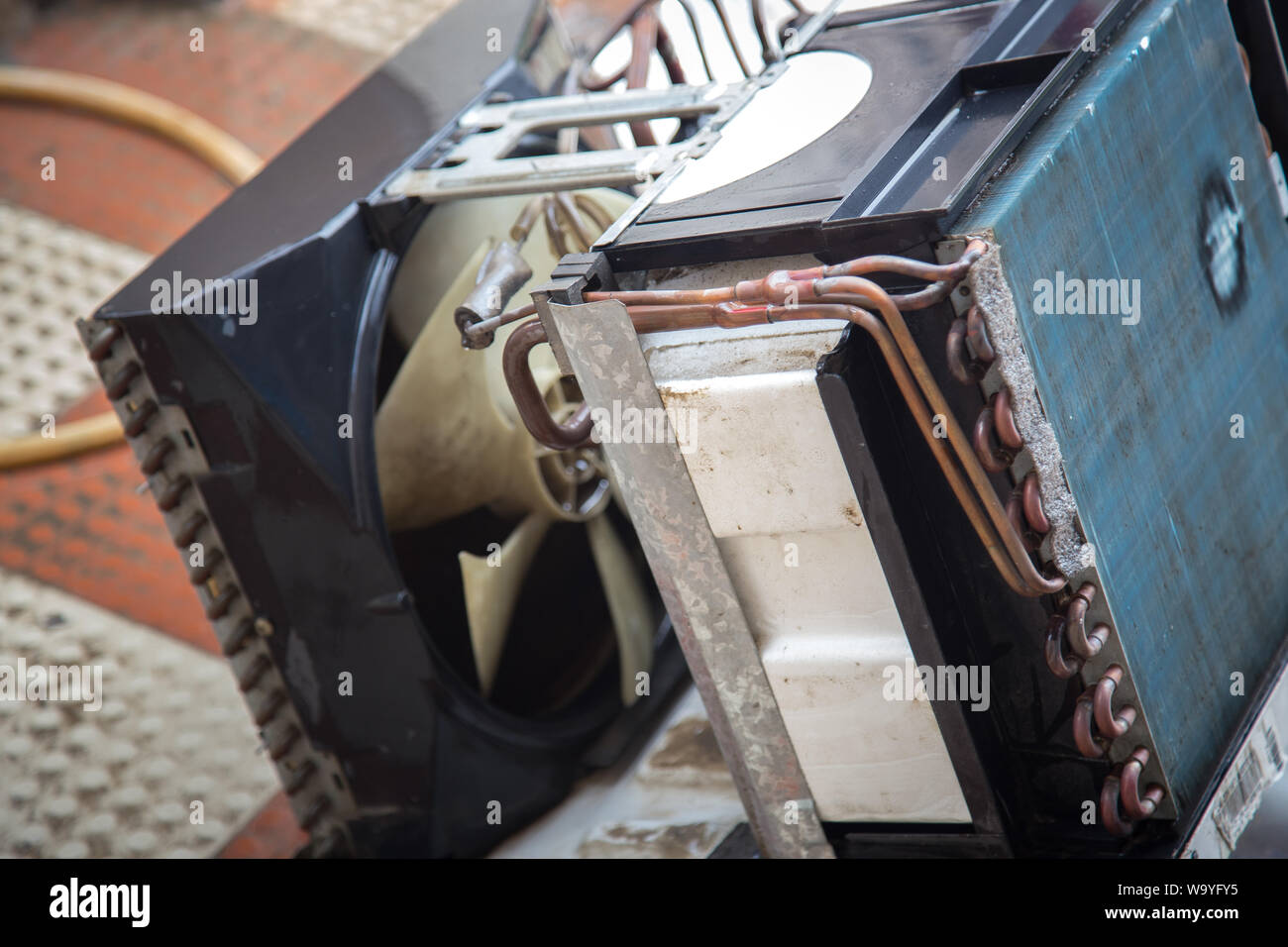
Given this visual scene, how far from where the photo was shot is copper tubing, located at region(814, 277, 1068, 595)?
150 cm

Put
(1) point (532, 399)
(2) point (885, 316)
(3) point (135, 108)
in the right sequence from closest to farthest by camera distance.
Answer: (2) point (885, 316) → (1) point (532, 399) → (3) point (135, 108)

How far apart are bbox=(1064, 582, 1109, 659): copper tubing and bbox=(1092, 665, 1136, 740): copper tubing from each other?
37 millimetres

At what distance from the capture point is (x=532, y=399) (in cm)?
181

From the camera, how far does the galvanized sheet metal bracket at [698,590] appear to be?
1.68 meters

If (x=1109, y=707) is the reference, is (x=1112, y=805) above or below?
below

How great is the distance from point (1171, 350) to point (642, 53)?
1.39m

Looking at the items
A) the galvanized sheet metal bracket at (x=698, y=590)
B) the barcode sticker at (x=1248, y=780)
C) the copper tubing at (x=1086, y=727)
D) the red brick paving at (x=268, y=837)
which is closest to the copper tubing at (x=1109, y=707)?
the copper tubing at (x=1086, y=727)

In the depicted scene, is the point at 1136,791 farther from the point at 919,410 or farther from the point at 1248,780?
the point at 919,410

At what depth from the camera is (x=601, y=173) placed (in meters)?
2.21

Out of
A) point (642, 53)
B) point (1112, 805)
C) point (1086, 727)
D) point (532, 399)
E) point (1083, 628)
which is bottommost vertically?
point (1112, 805)

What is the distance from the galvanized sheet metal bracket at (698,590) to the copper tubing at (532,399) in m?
0.07

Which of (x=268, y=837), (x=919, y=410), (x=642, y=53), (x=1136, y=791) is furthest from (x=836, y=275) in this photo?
(x=268, y=837)

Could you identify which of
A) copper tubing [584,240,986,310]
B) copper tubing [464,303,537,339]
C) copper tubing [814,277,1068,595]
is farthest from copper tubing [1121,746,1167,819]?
copper tubing [464,303,537,339]
